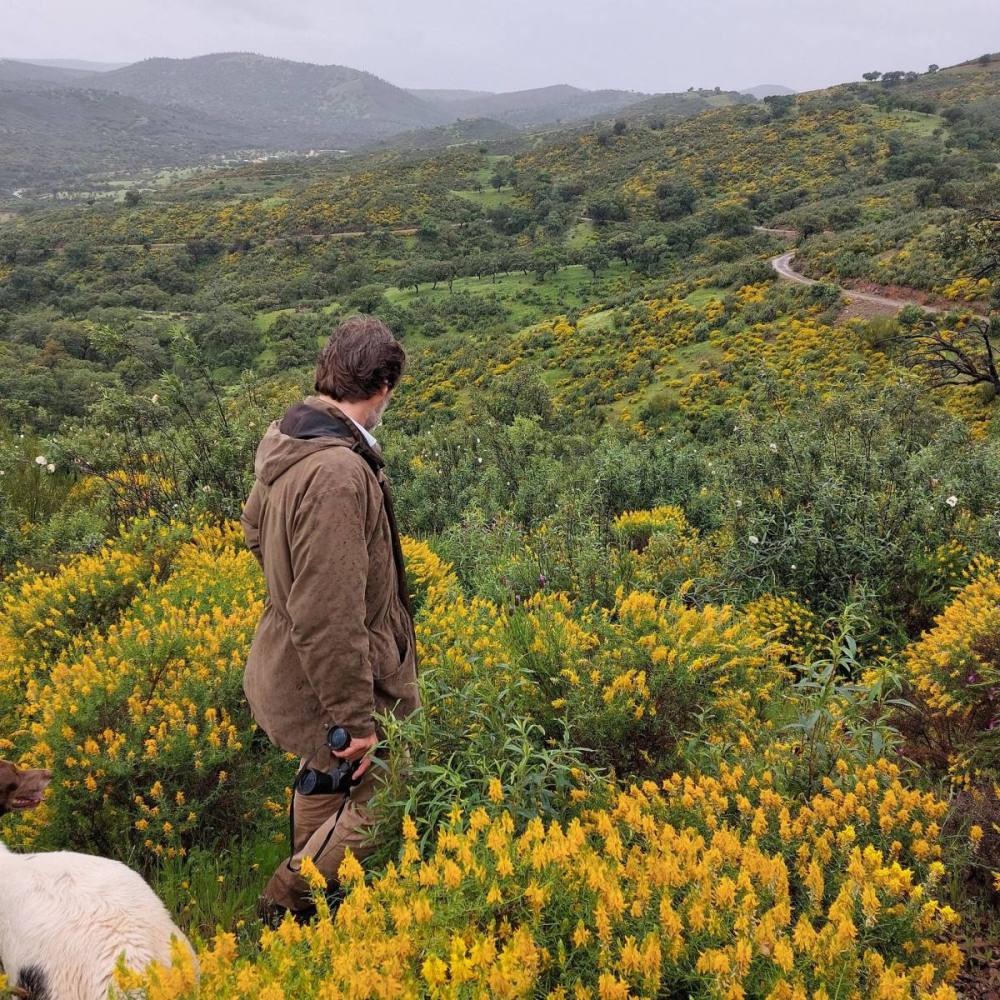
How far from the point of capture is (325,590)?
69.6 inches

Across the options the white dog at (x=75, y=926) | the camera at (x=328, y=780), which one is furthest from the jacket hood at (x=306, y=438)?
the white dog at (x=75, y=926)

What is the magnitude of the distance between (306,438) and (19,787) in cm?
169

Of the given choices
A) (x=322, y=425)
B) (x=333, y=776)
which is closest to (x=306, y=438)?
(x=322, y=425)

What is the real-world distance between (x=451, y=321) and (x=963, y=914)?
42.0 meters

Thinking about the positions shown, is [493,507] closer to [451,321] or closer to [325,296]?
[451,321]

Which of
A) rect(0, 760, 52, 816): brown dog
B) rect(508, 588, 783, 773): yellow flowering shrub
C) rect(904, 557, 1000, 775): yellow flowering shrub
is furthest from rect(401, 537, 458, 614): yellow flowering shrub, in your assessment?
rect(904, 557, 1000, 775): yellow flowering shrub

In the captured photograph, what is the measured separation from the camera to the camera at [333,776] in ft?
6.09

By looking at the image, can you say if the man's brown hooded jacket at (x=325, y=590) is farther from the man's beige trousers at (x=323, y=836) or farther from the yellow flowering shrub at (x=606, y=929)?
the yellow flowering shrub at (x=606, y=929)

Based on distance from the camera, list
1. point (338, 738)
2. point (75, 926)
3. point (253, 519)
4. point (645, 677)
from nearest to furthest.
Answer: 1. point (75, 926)
2. point (338, 738)
3. point (253, 519)
4. point (645, 677)

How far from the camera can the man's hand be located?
1868mm

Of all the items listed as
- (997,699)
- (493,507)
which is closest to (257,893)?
(997,699)

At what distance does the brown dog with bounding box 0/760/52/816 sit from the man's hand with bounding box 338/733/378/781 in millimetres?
1249

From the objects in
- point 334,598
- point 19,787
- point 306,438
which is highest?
point 306,438

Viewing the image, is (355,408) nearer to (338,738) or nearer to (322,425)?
(322,425)
